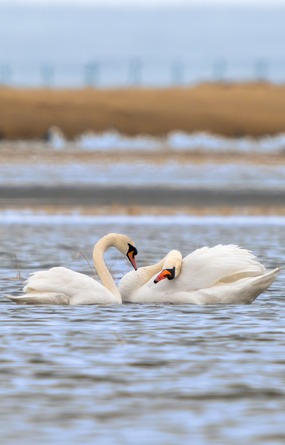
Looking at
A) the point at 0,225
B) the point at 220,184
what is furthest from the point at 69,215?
the point at 220,184

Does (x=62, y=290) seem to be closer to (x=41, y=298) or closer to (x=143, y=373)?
(x=41, y=298)

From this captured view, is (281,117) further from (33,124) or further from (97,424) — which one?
(97,424)

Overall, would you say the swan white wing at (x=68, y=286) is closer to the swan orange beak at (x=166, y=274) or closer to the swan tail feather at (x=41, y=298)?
the swan tail feather at (x=41, y=298)

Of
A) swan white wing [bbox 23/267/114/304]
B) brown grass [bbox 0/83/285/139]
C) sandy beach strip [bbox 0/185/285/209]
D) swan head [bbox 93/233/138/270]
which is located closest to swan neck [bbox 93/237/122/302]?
swan head [bbox 93/233/138/270]

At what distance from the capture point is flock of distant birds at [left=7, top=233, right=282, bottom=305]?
1545 cm

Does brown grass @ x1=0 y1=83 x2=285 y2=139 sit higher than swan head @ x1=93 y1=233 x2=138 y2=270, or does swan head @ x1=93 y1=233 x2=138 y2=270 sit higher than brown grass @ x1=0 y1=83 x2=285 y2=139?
swan head @ x1=93 y1=233 x2=138 y2=270

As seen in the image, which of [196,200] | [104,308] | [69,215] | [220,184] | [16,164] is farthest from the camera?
[16,164]

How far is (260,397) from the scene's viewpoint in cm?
1045

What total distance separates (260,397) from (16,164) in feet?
124

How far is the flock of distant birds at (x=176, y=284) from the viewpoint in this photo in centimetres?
1545

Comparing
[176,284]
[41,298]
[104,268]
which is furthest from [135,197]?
[41,298]

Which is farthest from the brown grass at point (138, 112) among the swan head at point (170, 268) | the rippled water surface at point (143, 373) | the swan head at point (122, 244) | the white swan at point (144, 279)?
the rippled water surface at point (143, 373)

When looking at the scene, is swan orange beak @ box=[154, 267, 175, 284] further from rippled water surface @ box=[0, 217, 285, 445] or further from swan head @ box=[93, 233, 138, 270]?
swan head @ box=[93, 233, 138, 270]

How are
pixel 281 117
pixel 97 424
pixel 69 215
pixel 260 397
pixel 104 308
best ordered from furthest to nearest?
pixel 281 117 < pixel 69 215 < pixel 104 308 < pixel 260 397 < pixel 97 424
